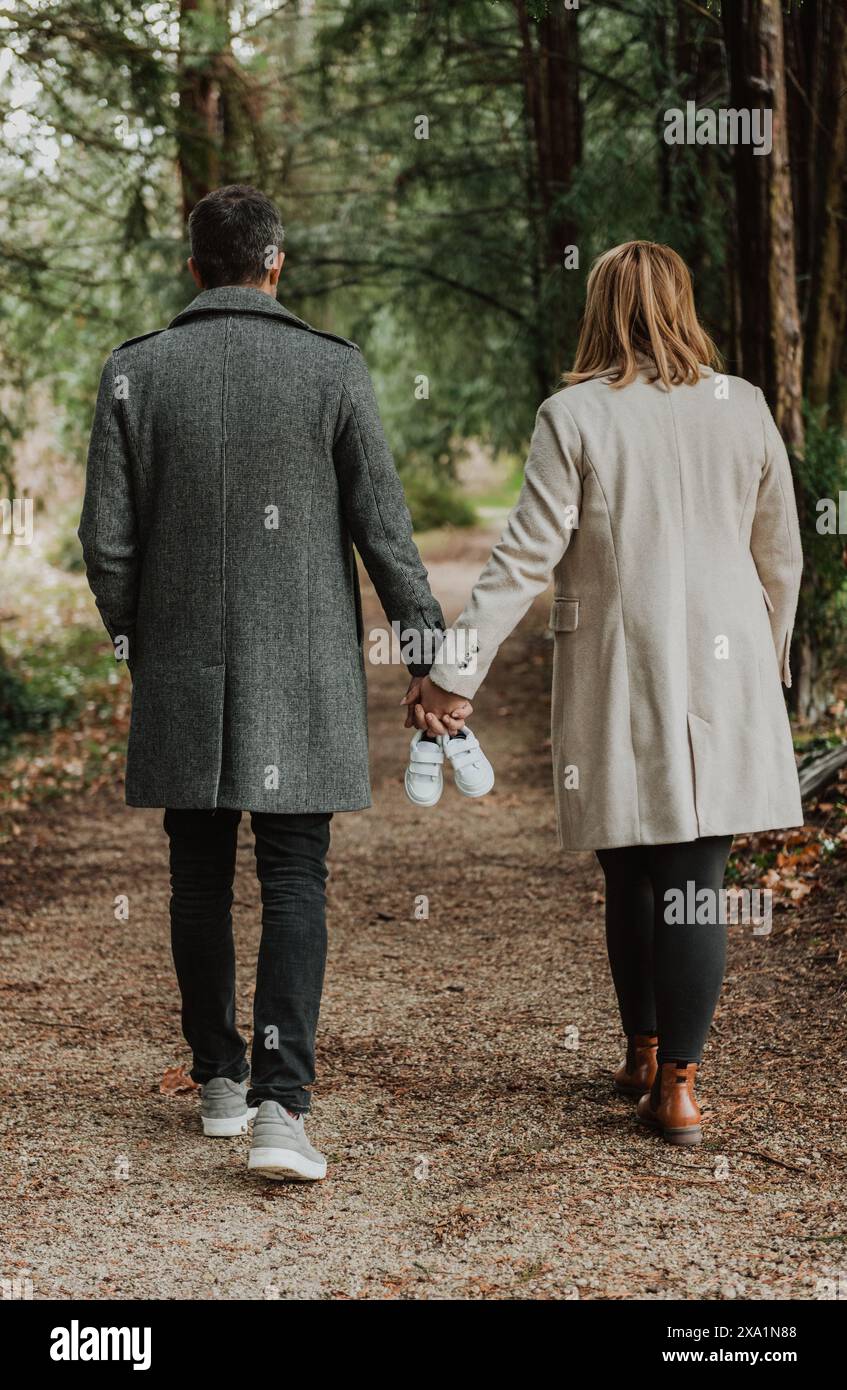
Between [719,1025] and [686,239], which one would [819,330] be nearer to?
[686,239]

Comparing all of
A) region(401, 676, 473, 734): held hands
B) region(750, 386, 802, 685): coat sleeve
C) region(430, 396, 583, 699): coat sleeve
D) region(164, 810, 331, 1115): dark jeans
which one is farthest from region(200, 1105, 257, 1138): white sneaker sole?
region(750, 386, 802, 685): coat sleeve

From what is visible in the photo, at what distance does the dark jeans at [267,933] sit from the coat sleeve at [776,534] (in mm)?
A: 1164

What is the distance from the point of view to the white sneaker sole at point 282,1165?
307 centimetres

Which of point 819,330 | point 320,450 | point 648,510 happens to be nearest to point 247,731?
point 320,450

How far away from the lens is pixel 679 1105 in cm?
328

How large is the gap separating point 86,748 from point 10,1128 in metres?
6.66

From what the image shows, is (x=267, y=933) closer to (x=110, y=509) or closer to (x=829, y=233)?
(x=110, y=509)

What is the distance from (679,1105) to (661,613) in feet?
3.65

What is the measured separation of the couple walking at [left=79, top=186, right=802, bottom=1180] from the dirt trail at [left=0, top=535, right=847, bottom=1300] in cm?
22

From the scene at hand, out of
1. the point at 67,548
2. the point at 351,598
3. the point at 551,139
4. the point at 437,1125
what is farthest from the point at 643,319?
the point at 67,548

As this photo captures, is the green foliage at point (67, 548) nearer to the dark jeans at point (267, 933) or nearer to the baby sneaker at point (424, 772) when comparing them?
the dark jeans at point (267, 933)

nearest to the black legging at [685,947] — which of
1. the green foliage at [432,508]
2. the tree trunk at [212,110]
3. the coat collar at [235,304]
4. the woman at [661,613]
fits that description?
the woman at [661,613]

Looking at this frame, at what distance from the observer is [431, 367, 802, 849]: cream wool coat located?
10.4 feet
